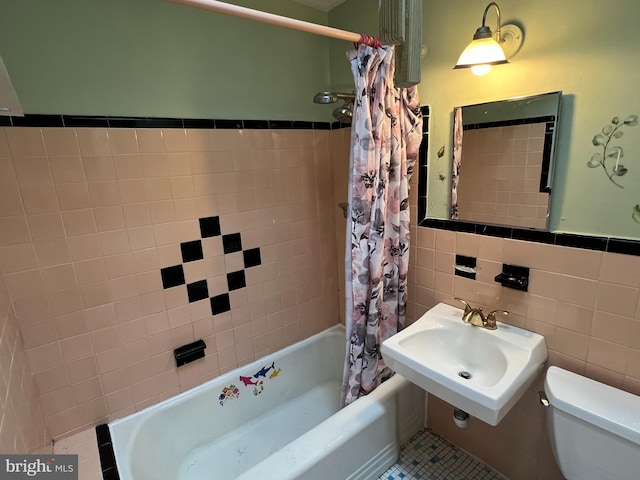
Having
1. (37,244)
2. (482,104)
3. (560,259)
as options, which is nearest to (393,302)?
(560,259)

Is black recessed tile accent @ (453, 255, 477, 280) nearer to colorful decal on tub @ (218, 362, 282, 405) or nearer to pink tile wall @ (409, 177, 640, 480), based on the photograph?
pink tile wall @ (409, 177, 640, 480)

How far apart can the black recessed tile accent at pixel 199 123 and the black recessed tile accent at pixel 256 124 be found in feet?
Answer: 0.56

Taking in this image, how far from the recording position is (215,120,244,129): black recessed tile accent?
5.31 feet

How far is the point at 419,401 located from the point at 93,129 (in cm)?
202

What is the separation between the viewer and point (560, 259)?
122 centimetres

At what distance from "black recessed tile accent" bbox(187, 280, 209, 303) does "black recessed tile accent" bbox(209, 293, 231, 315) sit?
5 cm

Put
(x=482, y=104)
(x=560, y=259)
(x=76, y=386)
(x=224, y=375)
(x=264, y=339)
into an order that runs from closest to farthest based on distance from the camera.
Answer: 1. (x=560, y=259)
2. (x=482, y=104)
3. (x=76, y=386)
4. (x=224, y=375)
5. (x=264, y=339)

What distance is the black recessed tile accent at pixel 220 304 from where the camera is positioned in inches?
69.2

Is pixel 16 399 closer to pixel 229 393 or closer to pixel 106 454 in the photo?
pixel 106 454

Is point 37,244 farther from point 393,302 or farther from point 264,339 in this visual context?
point 393,302

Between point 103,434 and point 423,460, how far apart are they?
153cm

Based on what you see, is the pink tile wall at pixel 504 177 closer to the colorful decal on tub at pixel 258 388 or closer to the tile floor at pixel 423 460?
the tile floor at pixel 423 460

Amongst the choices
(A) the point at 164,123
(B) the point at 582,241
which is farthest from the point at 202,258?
(B) the point at 582,241

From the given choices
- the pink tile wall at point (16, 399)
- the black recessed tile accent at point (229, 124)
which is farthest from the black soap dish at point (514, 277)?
the pink tile wall at point (16, 399)
